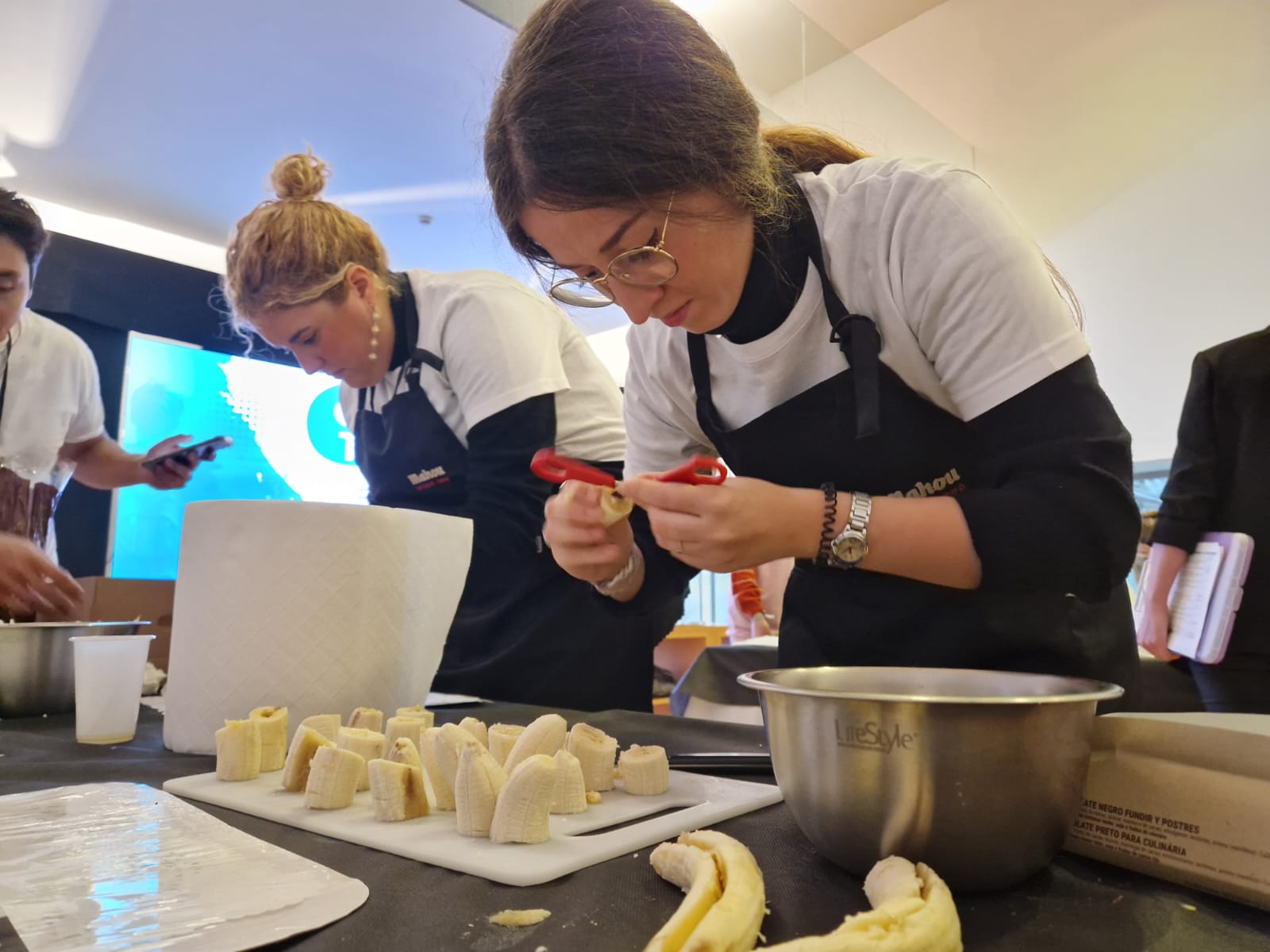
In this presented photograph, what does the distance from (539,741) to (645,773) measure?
9 centimetres

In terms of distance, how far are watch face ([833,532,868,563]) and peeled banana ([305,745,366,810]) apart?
17.9 inches

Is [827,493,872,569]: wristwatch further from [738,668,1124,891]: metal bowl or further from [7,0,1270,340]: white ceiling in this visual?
[7,0,1270,340]: white ceiling

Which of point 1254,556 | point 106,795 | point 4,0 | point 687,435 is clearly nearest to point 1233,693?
point 1254,556

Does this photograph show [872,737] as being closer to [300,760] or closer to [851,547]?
[851,547]

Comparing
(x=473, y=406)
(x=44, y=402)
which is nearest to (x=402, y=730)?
(x=473, y=406)

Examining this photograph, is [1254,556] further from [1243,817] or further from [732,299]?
[1243,817]

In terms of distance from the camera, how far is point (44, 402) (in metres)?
2.48

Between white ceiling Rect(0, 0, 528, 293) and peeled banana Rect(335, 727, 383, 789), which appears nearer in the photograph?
peeled banana Rect(335, 727, 383, 789)

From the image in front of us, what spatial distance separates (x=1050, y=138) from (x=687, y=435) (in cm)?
342

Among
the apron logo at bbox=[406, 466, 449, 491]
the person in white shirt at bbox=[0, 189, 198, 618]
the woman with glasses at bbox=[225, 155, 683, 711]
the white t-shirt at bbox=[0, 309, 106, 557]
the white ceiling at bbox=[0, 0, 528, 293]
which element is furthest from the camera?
the white ceiling at bbox=[0, 0, 528, 293]

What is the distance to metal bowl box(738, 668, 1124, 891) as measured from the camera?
0.46 meters

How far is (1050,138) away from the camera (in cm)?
374

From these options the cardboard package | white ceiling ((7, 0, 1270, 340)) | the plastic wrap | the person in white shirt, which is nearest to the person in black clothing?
the plastic wrap

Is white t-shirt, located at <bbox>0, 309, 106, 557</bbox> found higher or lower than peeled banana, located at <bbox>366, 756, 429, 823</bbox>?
higher
